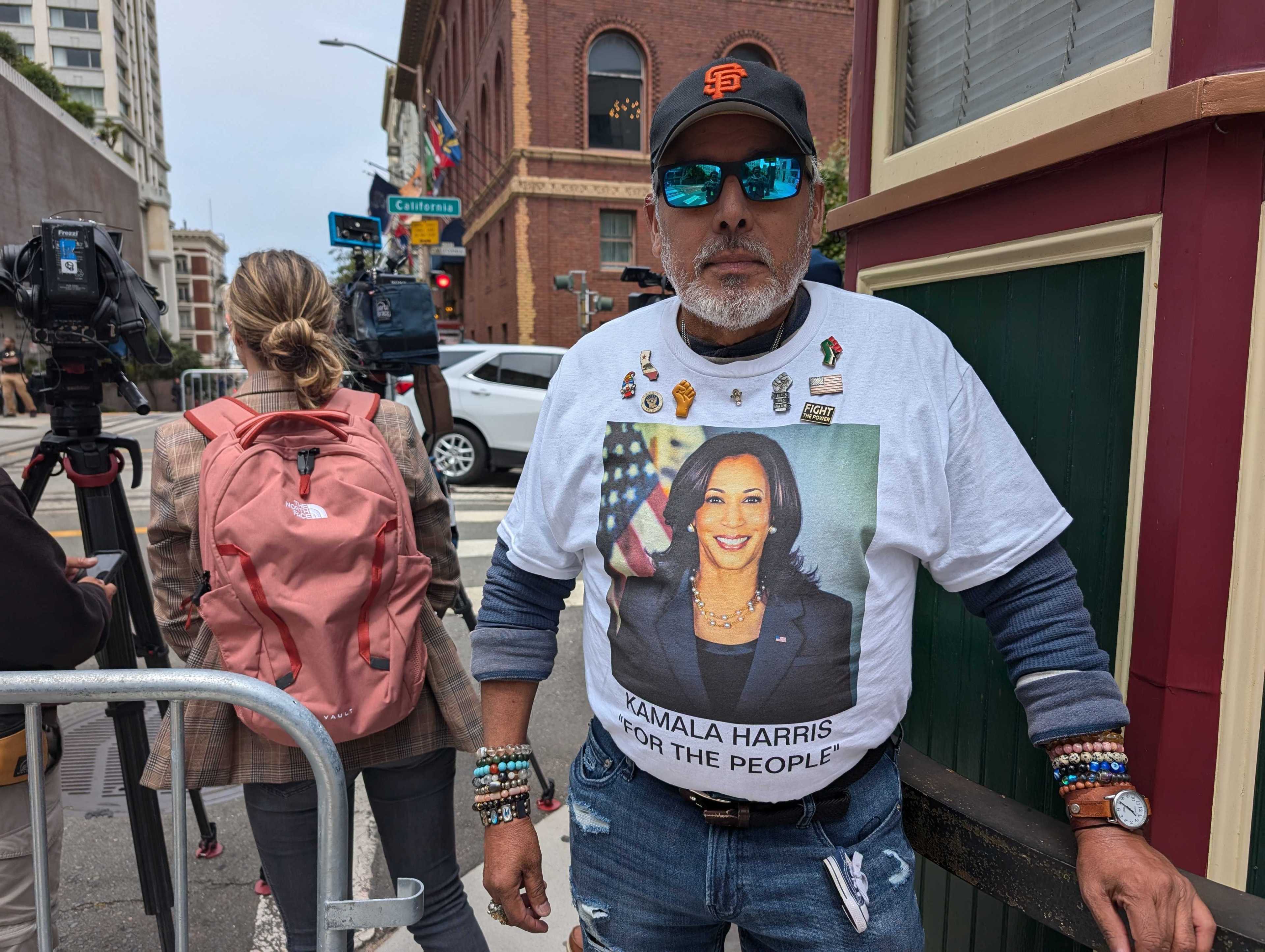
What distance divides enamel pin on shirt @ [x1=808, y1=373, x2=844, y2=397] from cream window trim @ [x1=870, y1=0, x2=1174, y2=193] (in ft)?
2.02

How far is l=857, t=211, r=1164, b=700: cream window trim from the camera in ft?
4.37

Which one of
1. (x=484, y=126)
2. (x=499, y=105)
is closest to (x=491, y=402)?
(x=499, y=105)

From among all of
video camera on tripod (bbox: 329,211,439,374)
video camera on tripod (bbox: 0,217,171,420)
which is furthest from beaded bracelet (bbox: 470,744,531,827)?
video camera on tripod (bbox: 329,211,439,374)

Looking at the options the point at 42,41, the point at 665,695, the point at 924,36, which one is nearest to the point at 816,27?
the point at 924,36

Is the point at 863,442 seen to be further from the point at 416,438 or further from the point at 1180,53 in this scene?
the point at 416,438

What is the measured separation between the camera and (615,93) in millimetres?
20266

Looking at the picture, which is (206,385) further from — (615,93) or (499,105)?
(615,93)

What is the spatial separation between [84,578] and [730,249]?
1.67 metres

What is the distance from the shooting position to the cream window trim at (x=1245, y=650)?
123 cm

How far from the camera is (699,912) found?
4.49 ft

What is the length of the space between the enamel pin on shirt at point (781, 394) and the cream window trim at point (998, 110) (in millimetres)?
674

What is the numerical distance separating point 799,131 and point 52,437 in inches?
93.9

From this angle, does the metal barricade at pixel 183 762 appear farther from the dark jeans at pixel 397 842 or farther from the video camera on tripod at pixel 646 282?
the video camera on tripod at pixel 646 282

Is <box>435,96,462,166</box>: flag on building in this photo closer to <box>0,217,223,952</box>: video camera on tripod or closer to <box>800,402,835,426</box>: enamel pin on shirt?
<box>0,217,223,952</box>: video camera on tripod
